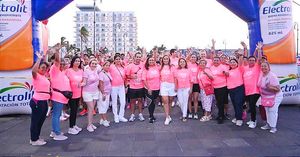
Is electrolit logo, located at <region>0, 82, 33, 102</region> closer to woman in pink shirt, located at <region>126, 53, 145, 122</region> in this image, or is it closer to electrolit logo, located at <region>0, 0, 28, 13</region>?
electrolit logo, located at <region>0, 0, 28, 13</region>

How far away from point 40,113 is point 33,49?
337 cm

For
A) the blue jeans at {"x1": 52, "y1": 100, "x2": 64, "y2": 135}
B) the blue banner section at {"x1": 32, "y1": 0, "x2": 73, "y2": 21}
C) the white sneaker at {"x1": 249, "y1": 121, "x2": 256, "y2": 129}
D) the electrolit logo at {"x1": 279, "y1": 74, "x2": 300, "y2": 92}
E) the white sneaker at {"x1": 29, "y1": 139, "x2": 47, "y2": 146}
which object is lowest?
the white sneaker at {"x1": 29, "y1": 139, "x2": 47, "y2": 146}

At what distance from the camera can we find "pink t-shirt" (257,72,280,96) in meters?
6.37

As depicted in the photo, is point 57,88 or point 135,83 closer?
point 57,88

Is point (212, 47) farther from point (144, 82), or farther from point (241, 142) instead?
point (241, 142)

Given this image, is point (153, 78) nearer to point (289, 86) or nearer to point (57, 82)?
point (57, 82)

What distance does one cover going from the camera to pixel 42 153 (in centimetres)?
520

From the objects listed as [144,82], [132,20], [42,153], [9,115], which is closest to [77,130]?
[42,153]

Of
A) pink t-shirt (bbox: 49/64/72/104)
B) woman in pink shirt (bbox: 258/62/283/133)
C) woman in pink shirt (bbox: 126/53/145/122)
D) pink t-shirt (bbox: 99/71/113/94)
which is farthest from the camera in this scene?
woman in pink shirt (bbox: 126/53/145/122)

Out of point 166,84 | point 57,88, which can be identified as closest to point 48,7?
point 57,88

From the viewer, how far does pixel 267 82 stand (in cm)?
641

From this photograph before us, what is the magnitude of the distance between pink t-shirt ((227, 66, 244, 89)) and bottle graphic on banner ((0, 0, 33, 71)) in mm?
5363

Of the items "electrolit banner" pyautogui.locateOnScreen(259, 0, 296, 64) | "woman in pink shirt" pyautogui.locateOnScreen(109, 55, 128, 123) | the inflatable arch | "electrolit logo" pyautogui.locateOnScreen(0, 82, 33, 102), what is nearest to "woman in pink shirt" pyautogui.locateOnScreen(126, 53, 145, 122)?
"woman in pink shirt" pyautogui.locateOnScreen(109, 55, 128, 123)

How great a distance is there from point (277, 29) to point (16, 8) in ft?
24.0
